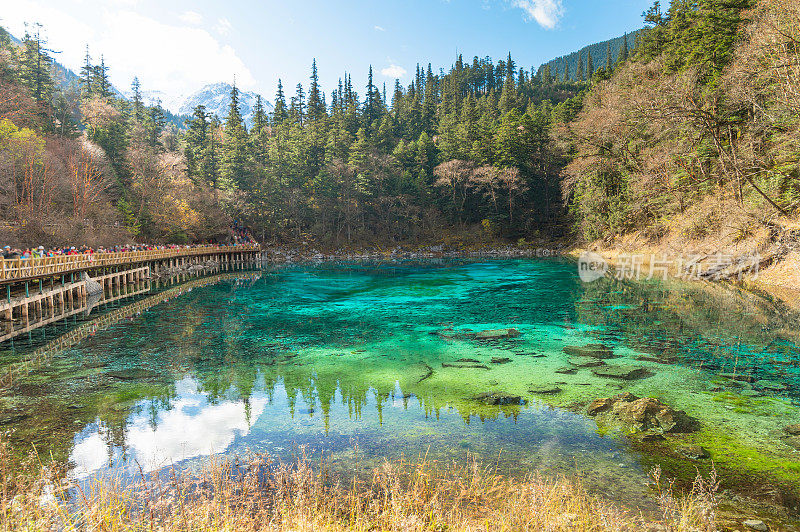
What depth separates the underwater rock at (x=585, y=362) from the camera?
13192 millimetres

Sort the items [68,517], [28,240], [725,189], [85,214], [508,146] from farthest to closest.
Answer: [508,146]
[85,214]
[28,240]
[725,189]
[68,517]

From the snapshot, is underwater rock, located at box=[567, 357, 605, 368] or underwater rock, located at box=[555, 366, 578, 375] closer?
underwater rock, located at box=[555, 366, 578, 375]

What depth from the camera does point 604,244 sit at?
166ft

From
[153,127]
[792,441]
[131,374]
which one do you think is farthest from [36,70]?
[792,441]

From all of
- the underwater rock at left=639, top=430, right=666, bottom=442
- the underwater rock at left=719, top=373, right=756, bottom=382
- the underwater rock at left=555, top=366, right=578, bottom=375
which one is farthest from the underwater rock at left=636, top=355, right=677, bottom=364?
the underwater rock at left=639, top=430, right=666, bottom=442

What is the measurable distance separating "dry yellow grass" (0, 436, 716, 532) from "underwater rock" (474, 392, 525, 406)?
3.23m

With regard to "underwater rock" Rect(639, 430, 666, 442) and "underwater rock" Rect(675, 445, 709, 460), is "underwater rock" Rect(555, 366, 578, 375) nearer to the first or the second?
"underwater rock" Rect(639, 430, 666, 442)

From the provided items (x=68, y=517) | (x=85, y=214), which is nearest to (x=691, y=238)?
(x=68, y=517)

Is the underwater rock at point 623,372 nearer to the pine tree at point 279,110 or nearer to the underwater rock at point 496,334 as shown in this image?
the underwater rock at point 496,334

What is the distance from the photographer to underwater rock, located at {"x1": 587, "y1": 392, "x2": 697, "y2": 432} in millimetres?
8516

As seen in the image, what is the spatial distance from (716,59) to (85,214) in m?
59.8

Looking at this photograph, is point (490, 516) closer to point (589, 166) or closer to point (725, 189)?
point (725, 189)

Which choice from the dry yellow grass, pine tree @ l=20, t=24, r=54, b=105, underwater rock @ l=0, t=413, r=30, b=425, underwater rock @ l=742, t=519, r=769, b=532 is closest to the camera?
the dry yellow grass

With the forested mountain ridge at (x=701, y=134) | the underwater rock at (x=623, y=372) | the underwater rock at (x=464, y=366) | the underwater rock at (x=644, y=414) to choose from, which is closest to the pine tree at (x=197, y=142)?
the forested mountain ridge at (x=701, y=134)
